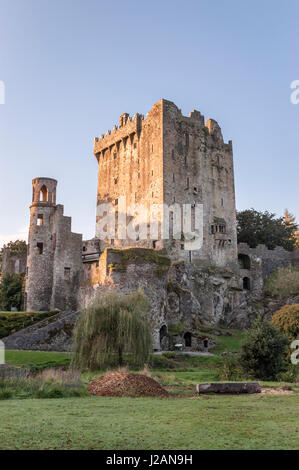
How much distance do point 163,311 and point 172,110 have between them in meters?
25.9

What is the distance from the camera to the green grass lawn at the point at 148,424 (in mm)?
7918

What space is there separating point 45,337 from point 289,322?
1600 cm

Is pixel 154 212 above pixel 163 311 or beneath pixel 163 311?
above

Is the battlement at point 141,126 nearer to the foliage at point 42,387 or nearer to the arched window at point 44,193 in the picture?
the arched window at point 44,193

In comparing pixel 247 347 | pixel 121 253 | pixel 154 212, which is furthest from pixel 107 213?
pixel 247 347

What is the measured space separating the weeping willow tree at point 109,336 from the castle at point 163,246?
9.27m

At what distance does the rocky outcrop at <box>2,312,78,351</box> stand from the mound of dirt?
634 inches

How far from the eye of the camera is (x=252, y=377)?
72.9ft

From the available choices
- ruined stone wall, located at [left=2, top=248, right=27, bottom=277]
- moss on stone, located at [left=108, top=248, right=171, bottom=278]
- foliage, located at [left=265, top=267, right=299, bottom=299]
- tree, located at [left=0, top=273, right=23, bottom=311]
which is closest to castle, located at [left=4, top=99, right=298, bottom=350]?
moss on stone, located at [left=108, top=248, right=171, bottom=278]

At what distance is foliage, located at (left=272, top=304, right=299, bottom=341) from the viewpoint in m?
28.4

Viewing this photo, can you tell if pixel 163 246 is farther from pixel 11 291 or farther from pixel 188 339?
pixel 11 291

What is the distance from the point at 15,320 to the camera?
3594 cm

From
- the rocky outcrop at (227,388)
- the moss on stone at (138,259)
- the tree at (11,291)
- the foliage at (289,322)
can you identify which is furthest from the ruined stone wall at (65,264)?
the rocky outcrop at (227,388)
